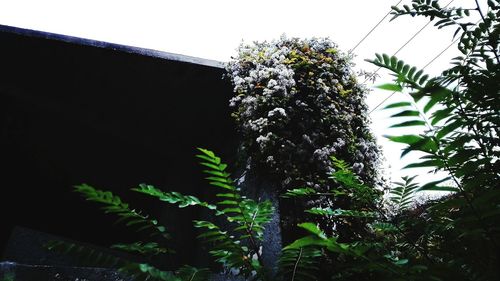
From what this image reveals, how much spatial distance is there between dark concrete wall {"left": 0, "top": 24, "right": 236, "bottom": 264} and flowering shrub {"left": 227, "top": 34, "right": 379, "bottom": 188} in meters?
0.50

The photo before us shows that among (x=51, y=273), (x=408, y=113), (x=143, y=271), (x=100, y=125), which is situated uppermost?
(x=408, y=113)

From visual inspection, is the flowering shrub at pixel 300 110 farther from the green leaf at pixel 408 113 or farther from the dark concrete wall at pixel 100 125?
the green leaf at pixel 408 113

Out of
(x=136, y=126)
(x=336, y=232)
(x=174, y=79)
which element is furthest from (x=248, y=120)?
(x=136, y=126)

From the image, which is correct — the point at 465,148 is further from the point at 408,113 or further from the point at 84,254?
the point at 84,254

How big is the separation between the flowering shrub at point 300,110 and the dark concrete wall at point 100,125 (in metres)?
0.50

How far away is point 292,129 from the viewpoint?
2881 millimetres

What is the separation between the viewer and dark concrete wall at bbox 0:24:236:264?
3.11 meters

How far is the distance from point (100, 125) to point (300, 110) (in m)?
2.60

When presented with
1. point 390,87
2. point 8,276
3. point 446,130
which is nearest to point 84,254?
point 8,276

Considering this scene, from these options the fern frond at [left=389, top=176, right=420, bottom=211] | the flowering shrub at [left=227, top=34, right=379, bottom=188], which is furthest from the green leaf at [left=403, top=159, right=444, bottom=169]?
the flowering shrub at [left=227, top=34, right=379, bottom=188]

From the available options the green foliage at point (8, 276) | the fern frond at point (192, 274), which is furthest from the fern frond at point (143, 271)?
the green foliage at point (8, 276)

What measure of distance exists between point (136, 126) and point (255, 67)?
5.82ft

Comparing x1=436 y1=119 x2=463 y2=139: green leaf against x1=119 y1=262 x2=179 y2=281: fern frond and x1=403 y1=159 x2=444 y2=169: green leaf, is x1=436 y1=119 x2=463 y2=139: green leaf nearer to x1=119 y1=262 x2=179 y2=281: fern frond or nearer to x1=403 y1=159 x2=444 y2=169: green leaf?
x1=403 y1=159 x2=444 y2=169: green leaf

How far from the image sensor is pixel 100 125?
409 centimetres
